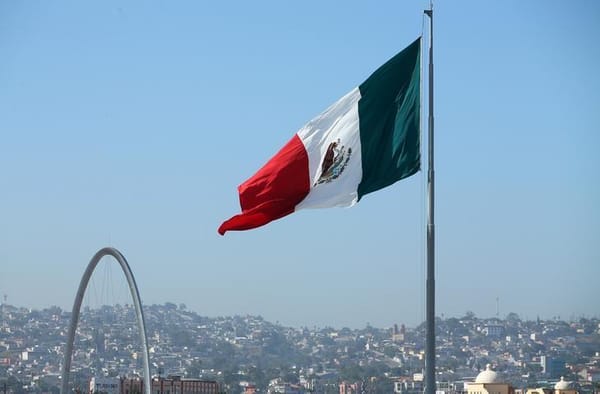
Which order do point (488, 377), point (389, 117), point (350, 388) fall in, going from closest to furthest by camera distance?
point (389, 117) < point (488, 377) < point (350, 388)

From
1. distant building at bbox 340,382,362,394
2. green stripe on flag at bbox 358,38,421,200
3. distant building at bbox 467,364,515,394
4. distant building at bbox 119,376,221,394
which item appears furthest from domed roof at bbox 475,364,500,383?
distant building at bbox 340,382,362,394

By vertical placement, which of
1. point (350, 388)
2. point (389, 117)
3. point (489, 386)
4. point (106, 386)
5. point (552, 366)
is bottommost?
point (389, 117)

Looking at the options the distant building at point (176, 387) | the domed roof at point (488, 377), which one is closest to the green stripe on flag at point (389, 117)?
the domed roof at point (488, 377)

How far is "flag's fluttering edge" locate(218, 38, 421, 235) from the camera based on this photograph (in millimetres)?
14953

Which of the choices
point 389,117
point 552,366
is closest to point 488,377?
point 389,117

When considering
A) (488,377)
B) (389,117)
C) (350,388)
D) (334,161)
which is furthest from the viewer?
(350,388)

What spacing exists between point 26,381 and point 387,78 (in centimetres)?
16024

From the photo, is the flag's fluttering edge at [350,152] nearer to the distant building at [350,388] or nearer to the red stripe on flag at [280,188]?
the red stripe on flag at [280,188]

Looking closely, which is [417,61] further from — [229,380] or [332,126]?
[229,380]

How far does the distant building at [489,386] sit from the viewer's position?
3022 inches

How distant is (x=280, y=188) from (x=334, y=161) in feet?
1.89

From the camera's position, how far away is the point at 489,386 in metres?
77.0

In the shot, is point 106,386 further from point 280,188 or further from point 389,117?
point 389,117

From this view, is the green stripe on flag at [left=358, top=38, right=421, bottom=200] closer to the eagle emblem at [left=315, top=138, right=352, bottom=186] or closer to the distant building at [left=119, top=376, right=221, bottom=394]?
the eagle emblem at [left=315, top=138, right=352, bottom=186]
